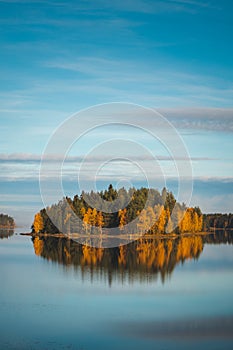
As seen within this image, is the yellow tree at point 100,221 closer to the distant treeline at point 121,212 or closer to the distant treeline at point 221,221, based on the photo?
the distant treeline at point 121,212

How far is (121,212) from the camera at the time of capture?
60.2 m

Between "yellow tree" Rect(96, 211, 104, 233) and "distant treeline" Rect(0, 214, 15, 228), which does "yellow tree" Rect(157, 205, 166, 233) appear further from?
"distant treeline" Rect(0, 214, 15, 228)

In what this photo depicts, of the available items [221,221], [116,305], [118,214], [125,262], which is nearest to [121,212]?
[118,214]

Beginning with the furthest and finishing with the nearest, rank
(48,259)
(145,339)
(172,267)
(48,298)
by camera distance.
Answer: (48,259) → (172,267) → (48,298) → (145,339)

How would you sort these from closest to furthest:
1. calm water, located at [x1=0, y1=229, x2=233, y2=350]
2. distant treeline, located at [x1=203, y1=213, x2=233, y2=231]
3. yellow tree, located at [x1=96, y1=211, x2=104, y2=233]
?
1. calm water, located at [x1=0, y1=229, x2=233, y2=350]
2. yellow tree, located at [x1=96, y1=211, x2=104, y2=233]
3. distant treeline, located at [x1=203, y1=213, x2=233, y2=231]

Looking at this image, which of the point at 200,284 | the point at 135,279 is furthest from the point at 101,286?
the point at 200,284

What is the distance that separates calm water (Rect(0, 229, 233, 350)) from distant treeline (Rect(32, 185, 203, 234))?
2576 cm

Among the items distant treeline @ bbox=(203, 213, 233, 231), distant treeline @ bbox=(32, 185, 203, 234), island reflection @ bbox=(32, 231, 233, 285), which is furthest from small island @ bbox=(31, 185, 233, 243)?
distant treeline @ bbox=(203, 213, 233, 231)

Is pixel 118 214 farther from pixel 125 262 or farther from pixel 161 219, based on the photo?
pixel 125 262

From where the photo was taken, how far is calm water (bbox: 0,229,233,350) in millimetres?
A: 13969

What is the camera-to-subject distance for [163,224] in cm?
5722

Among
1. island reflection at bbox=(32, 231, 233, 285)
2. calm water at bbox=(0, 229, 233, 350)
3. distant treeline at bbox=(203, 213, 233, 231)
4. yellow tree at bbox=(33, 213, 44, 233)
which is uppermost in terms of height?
distant treeline at bbox=(203, 213, 233, 231)

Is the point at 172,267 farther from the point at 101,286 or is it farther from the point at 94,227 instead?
the point at 94,227

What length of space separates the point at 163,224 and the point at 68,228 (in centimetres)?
1137
